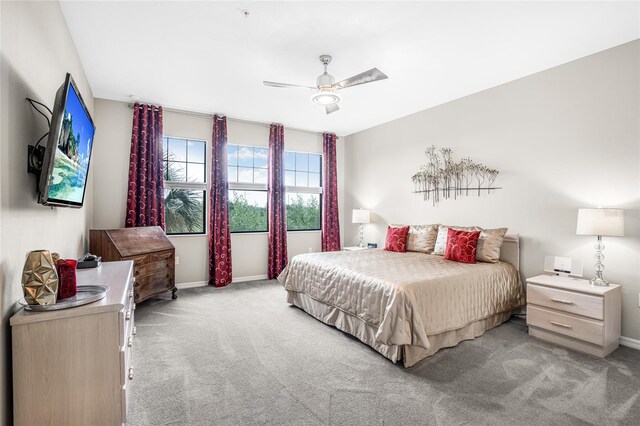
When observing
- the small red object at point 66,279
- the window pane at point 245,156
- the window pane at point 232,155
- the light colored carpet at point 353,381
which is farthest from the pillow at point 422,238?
the small red object at point 66,279

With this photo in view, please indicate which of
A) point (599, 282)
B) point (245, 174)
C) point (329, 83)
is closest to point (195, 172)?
point (245, 174)

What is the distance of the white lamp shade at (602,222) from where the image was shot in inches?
106

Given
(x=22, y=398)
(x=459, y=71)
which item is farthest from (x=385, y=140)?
(x=22, y=398)

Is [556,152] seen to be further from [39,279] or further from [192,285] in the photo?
[192,285]

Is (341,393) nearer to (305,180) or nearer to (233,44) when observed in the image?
Result: (233,44)

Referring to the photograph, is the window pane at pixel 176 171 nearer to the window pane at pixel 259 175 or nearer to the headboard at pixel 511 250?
the window pane at pixel 259 175

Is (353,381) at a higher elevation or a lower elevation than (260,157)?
lower

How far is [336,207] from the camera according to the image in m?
6.29

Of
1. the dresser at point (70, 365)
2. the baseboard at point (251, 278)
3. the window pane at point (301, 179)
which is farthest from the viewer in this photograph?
the window pane at point (301, 179)

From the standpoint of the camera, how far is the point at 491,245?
360 centimetres

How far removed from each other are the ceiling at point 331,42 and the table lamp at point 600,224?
5.11 feet

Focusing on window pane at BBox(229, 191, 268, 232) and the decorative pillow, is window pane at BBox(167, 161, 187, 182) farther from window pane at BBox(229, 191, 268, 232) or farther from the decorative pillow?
the decorative pillow

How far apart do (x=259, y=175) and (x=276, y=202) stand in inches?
22.6

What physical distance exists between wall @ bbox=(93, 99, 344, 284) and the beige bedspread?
172 cm
